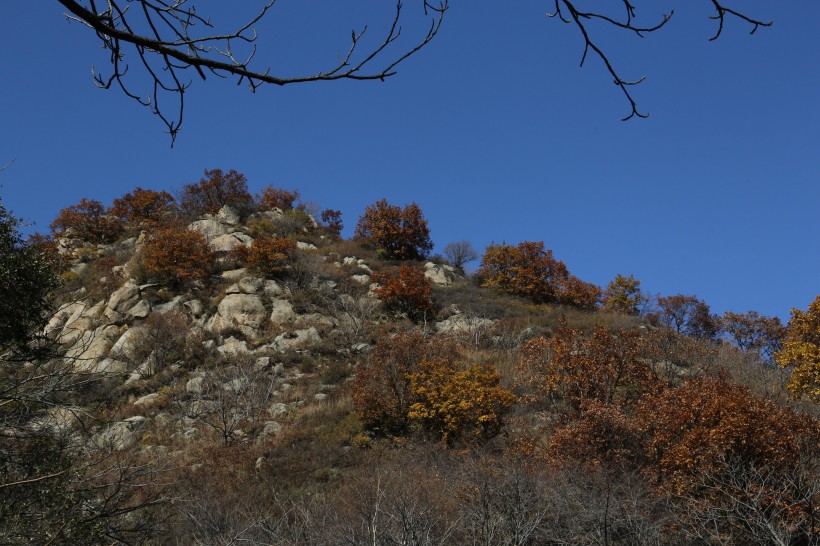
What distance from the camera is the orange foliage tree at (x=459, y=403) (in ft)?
45.0

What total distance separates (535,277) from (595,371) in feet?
54.9

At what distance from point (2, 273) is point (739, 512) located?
422 inches

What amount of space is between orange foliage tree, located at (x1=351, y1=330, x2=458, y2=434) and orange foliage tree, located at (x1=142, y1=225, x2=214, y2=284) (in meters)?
12.6

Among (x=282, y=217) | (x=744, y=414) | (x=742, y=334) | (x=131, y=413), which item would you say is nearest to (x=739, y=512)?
(x=744, y=414)

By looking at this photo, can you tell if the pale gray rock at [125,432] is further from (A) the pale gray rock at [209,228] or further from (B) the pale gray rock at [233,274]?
(A) the pale gray rock at [209,228]

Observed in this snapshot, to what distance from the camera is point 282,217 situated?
116ft

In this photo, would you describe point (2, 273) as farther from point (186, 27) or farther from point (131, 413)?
point (131, 413)

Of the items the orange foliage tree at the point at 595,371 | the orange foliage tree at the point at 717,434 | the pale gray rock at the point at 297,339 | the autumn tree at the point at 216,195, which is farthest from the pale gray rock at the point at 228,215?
the orange foliage tree at the point at 717,434

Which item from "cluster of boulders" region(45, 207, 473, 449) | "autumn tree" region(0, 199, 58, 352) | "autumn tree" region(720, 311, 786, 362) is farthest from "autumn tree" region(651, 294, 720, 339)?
"autumn tree" region(0, 199, 58, 352)

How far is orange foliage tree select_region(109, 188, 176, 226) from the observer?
35438mm

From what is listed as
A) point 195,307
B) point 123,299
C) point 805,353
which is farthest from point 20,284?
point 123,299

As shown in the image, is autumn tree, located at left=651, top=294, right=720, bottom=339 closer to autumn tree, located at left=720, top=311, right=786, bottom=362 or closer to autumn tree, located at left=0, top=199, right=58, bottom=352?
autumn tree, located at left=720, top=311, right=786, bottom=362

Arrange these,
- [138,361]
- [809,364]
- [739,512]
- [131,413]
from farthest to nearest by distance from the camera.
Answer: [138,361] → [131,413] → [809,364] → [739,512]

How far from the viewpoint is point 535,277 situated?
97.2ft
